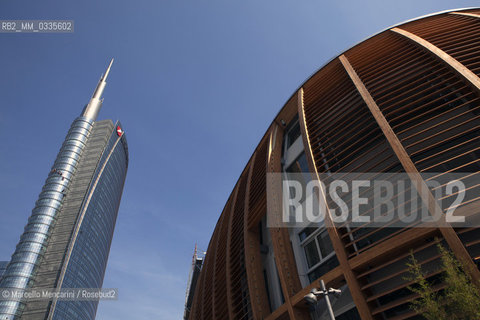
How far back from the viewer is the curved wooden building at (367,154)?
28.9 feet

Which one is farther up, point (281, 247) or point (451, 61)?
point (451, 61)

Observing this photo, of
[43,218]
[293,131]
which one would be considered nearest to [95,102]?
[43,218]

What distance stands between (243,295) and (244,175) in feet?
30.2

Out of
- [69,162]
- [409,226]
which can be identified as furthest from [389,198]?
[69,162]

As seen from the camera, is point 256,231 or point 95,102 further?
point 95,102

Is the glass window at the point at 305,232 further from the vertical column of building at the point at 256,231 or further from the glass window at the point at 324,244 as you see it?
the vertical column of building at the point at 256,231

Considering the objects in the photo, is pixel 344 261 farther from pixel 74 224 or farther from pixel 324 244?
pixel 74 224

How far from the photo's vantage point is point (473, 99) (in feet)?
31.8

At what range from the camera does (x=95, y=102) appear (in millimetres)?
146500

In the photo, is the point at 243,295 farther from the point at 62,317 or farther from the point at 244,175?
the point at 62,317

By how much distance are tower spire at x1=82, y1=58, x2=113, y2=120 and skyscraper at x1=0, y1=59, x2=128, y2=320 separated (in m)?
0.44

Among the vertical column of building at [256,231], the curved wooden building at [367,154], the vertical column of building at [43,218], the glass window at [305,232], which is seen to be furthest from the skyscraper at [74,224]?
the glass window at [305,232]

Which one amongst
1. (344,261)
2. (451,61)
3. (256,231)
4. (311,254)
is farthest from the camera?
(256,231)

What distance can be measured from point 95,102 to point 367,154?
518ft
